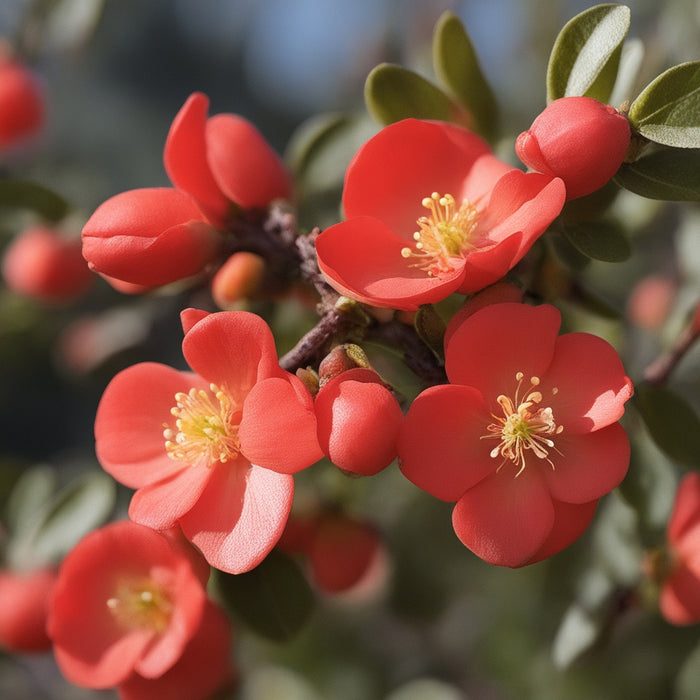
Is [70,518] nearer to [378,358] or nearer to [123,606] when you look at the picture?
[123,606]

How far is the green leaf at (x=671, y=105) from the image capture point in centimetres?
72

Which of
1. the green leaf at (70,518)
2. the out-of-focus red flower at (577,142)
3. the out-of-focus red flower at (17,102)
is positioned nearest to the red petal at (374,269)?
the out-of-focus red flower at (577,142)

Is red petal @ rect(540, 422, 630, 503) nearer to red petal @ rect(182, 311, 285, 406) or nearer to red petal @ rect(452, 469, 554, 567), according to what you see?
red petal @ rect(452, 469, 554, 567)

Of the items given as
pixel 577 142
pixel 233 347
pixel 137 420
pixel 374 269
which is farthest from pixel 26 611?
pixel 577 142

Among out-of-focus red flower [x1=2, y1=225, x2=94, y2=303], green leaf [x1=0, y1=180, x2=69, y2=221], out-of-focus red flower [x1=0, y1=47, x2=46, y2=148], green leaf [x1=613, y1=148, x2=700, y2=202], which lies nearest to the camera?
green leaf [x1=613, y1=148, x2=700, y2=202]

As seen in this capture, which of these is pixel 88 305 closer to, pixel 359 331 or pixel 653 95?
pixel 359 331

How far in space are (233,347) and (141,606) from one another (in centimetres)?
34

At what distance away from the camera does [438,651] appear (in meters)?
1.55

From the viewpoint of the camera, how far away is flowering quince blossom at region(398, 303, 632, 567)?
2.27 ft

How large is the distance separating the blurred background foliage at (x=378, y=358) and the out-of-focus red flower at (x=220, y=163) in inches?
5.8

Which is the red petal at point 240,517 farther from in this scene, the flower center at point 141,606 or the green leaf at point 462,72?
the green leaf at point 462,72

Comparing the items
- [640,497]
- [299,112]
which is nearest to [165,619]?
[640,497]

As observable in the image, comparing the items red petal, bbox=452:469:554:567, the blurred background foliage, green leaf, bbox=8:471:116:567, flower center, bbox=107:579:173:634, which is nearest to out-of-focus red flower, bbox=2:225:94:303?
the blurred background foliage

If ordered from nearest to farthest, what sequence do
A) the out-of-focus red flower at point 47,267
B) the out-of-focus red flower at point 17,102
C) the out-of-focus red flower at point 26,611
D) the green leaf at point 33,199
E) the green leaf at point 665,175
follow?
the green leaf at point 665,175
the out-of-focus red flower at point 26,611
the green leaf at point 33,199
the out-of-focus red flower at point 47,267
the out-of-focus red flower at point 17,102
